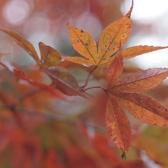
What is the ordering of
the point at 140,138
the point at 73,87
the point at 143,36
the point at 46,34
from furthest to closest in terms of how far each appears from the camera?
the point at 143,36 < the point at 46,34 < the point at 140,138 < the point at 73,87

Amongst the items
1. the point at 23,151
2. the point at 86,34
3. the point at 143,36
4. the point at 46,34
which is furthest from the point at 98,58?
the point at 143,36

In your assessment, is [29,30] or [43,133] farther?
[29,30]

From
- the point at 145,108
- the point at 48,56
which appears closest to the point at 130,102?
the point at 145,108

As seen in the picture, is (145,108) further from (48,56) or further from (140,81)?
(48,56)

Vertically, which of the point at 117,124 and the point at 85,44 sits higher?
the point at 85,44

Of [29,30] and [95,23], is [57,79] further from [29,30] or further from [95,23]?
[95,23]
